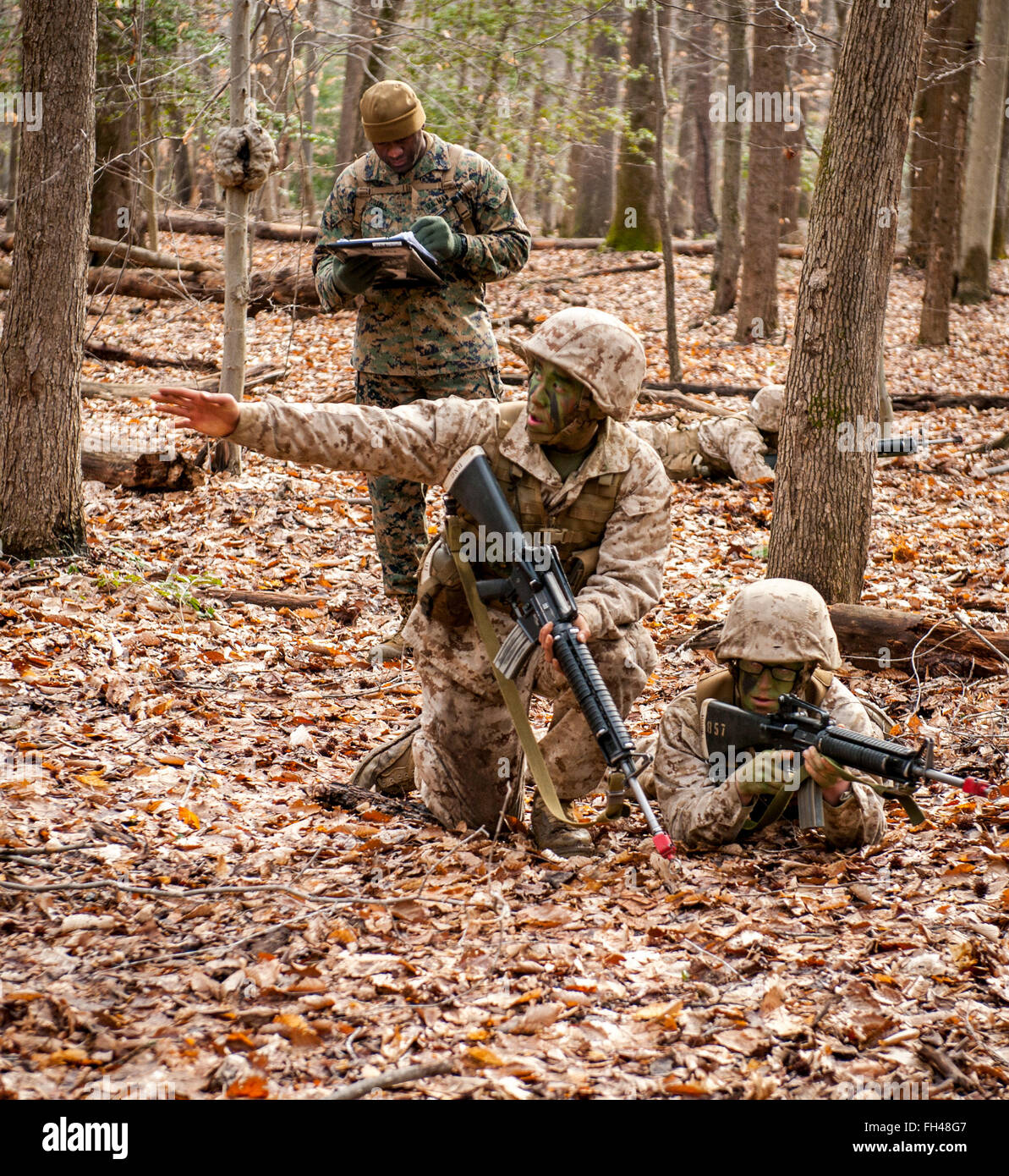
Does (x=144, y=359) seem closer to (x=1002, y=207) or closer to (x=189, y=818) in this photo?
(x=189, y=818)

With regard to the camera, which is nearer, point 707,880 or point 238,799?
point 707,880

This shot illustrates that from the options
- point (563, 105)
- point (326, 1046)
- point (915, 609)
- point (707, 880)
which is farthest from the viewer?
point (563, 105)

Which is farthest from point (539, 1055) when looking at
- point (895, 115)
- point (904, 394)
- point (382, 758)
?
point (904, 394)

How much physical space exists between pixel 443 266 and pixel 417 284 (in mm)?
233

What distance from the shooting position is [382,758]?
184 inches

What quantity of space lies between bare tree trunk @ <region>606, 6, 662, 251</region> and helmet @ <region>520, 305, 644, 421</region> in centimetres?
1474

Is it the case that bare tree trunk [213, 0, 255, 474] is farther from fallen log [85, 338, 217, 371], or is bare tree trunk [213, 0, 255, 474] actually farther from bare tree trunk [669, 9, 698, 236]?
bare tree trunk [669, 9, 698, 236]

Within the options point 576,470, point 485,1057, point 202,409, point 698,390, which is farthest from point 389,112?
point 698,390

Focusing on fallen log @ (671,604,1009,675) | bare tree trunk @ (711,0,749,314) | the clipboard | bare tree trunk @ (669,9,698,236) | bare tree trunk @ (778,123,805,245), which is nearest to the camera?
the clipboard

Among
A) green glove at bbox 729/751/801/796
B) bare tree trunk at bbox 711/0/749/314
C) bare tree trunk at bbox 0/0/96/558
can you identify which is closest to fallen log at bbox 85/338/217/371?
bare tree trunk at bbox 0/0/96/558

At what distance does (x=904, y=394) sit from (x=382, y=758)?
9262mm

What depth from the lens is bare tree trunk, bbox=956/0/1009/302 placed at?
52.5 ft

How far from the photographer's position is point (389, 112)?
5.42 m
